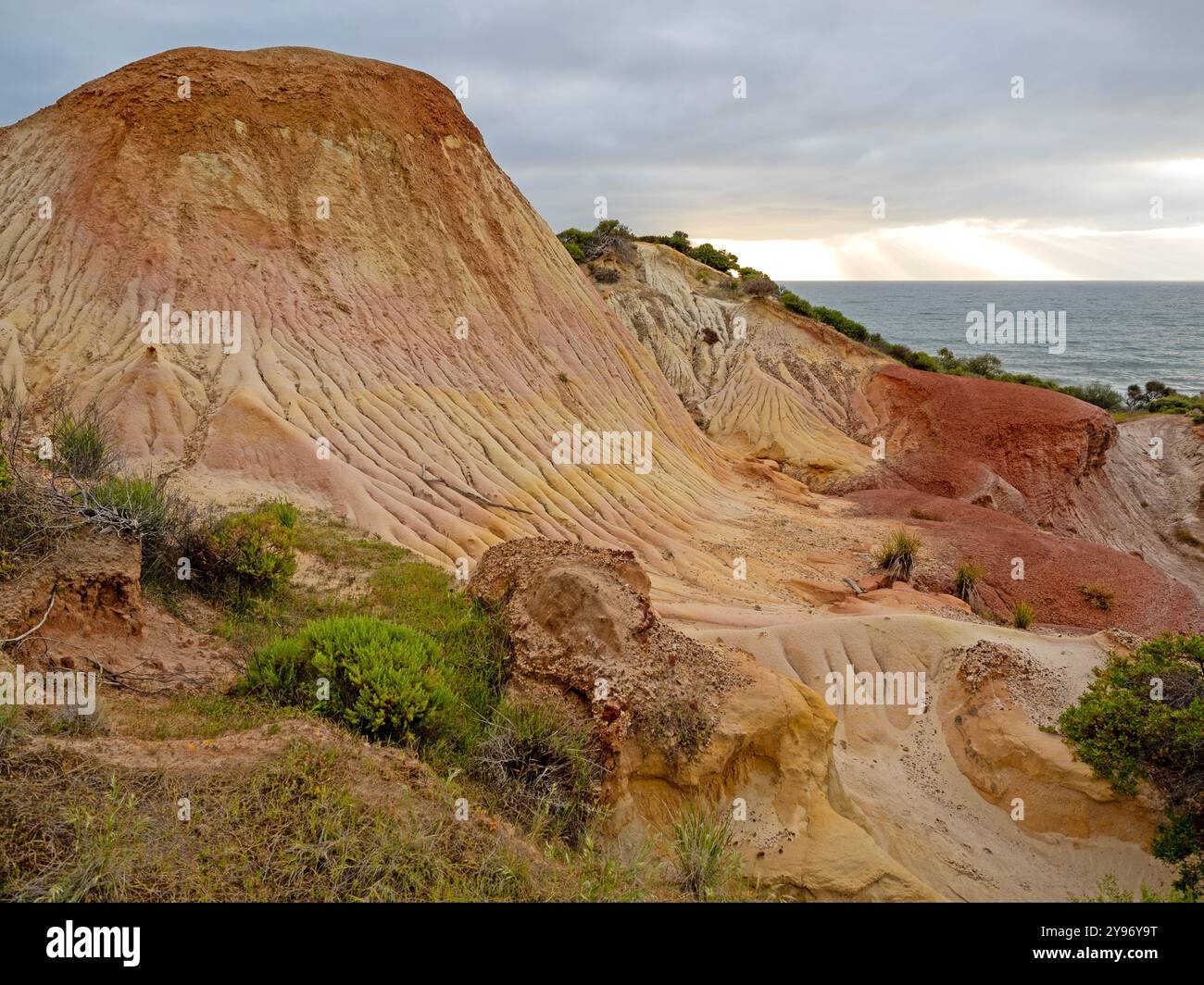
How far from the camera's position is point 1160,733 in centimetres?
636

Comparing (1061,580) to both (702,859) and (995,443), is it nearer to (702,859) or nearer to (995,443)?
(995,443)

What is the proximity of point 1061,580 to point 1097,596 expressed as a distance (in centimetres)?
79

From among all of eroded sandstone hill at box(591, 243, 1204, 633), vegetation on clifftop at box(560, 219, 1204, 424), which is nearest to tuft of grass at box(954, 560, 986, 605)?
eroded sandstone hill at box(591, 243, 1204, 633)

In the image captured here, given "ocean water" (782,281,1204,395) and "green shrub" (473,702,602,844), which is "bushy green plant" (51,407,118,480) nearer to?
"green shrub" (473,702,602,844)

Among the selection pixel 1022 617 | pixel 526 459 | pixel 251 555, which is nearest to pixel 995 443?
pixel 1022 617

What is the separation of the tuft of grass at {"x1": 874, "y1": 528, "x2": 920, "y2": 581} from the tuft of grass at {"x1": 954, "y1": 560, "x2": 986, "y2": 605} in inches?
36.4

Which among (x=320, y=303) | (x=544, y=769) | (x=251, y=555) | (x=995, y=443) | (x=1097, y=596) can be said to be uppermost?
(x=320, y=303)

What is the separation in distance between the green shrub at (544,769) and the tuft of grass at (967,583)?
42.9 feet

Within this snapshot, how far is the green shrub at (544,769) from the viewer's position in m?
4.66

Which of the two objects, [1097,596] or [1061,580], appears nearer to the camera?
[1097,596]

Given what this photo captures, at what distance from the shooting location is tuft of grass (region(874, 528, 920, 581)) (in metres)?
16.2

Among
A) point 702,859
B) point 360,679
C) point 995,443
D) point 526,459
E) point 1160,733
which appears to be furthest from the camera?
point 995,443

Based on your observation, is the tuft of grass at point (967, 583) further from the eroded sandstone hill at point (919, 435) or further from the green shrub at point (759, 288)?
the green shrub at point (759, 288)
